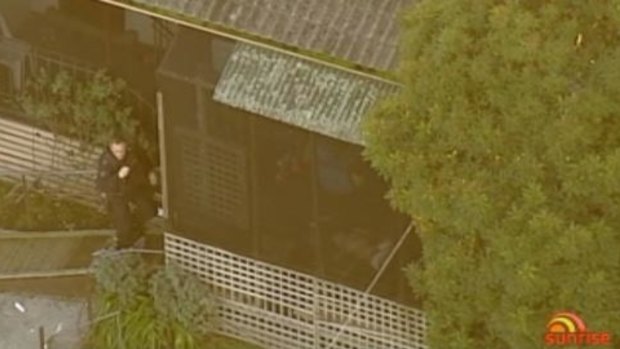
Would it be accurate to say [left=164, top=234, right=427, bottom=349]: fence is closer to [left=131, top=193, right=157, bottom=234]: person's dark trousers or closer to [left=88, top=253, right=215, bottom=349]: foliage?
[left=88, top=253, right=215, bottom=349]: foliage

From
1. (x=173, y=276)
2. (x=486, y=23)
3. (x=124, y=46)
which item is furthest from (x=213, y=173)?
(x=486, y=23)

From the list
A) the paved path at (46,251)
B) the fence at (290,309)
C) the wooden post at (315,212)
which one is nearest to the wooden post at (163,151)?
the fence at (290,309)

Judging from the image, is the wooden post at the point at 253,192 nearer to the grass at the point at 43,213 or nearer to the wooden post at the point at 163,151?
the wooden post at the point at 163,151

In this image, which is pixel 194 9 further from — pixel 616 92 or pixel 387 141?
pixel 616 92

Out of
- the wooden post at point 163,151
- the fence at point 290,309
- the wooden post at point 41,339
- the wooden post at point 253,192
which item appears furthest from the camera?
the wooden post at point 41,339

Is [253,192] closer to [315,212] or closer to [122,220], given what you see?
[315,212]

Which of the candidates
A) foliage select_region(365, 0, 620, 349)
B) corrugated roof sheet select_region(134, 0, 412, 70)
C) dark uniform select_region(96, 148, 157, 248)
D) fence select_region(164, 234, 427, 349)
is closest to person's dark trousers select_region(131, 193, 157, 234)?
dark uniform select_region(96, 148, 157, 248)
